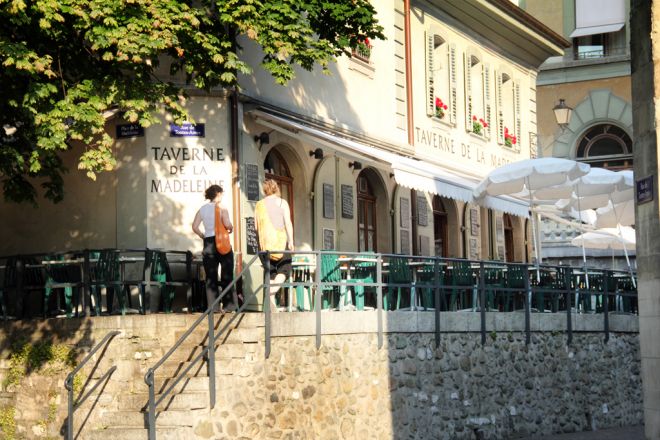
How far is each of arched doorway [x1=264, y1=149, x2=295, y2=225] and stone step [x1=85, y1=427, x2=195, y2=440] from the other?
22.5 feet

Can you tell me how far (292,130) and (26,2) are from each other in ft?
21.7

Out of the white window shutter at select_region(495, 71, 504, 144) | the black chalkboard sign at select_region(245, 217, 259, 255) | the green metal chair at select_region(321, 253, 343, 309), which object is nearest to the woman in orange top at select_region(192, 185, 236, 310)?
the green metal chair at select_region(321, 253, 343, 309)

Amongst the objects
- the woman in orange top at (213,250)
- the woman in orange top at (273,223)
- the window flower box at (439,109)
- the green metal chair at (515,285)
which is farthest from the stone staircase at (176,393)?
the window flower box at (439,109)

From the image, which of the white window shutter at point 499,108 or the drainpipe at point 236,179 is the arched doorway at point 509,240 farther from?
the drainpipe at point 236,179

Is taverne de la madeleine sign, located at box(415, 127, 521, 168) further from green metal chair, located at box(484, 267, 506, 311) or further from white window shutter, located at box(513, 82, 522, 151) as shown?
green metal chair, located at box(484, 267, 506, 311)

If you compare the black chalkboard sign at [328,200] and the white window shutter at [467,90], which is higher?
the white window shutter at [467,90]

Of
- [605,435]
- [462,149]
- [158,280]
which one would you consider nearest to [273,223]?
[158,280]

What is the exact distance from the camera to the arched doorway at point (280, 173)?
22.6 metres

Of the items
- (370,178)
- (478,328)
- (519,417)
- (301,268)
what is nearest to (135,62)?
(301,268)

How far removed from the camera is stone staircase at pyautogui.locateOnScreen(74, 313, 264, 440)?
16328 mm

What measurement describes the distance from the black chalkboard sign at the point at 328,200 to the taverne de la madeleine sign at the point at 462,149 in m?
3.84

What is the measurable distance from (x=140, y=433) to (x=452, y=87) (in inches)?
603

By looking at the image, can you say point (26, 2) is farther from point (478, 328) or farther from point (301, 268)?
point (478, 328)

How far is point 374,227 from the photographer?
86.9 ft
